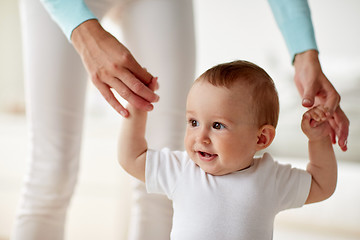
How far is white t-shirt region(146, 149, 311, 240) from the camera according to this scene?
2.87ft

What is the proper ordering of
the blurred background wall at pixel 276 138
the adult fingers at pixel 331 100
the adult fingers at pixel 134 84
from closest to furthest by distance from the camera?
1. the adult fingers at pixel 134 84
2. the adult fingers at pixel 331 100
3. the blurred background wall at pixel 276 138

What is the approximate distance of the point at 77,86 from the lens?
1101mm

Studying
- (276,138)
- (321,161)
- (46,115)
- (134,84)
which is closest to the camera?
(134,84)

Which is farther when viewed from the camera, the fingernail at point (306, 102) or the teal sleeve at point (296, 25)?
the teal sleeve at point (296, 25)

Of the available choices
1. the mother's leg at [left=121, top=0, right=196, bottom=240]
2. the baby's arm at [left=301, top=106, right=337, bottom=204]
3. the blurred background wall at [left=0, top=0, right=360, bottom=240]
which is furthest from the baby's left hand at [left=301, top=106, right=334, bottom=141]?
the blurred background wall at [left=0, top=0, right=360, bottom=240]

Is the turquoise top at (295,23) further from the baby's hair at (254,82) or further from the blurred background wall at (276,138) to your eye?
the blurred background wall at (276,138)

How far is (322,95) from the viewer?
1.01m

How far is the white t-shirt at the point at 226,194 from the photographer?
2.87 ft

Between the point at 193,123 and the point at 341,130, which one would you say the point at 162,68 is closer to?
the point at 193,123

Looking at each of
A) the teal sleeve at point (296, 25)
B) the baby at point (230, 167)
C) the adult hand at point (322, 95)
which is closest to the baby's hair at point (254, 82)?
the baby at point (230, 167)

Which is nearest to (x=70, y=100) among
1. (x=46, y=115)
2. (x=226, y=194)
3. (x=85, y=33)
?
(x=46, y=115)

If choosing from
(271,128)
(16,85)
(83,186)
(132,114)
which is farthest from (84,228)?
(16,85)

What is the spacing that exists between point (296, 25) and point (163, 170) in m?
0.49

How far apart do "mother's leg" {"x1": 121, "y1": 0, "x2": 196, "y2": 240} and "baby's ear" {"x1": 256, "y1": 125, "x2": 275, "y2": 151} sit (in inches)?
11.2
